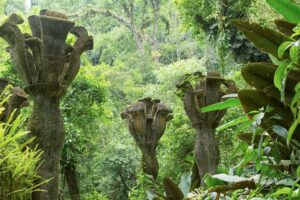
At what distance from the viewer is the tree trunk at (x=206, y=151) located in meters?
4.79

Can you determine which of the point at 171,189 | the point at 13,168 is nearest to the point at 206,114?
the point at 171,189

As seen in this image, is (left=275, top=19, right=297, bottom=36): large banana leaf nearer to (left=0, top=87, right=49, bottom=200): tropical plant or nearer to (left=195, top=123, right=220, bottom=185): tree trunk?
(left=0, top=87, right=49, bottom=200): tropical plant

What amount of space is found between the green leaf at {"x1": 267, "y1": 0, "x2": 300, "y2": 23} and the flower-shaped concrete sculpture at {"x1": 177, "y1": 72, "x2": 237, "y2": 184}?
386 centimetres

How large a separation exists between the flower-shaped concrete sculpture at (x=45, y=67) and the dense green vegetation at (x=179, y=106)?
0.54ft

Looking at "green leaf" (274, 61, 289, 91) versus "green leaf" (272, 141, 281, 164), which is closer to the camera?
"green leaf" (274, 61, 289, 91)

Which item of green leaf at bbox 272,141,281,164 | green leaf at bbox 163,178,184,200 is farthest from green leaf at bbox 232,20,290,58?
green leaf at bbox 163,178,184,200

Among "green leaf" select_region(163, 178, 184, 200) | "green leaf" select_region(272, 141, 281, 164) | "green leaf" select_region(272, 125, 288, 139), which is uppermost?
"green leaf" select_region(272, 125, 288, 139)

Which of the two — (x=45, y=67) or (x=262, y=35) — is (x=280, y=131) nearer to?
(x=262, y=35)

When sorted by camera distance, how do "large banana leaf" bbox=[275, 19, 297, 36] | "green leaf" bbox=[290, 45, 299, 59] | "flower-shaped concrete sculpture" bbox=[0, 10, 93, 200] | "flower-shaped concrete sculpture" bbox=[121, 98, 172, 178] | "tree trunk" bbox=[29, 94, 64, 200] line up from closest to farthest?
"green leaf" bbox=[290, 45, 299, 59], "large banana leaf" bbox=[275, 19, 297, 36], "tree trunk" bbox=[29, 94, 64, 200], "flower-shaped concrete sculpture" bbox=[0, 10, 93, 200], "flower-shaped concrete sculpture" bbox=[121, 98, 172, 178]

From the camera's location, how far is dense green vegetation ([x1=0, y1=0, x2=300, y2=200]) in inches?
43.7

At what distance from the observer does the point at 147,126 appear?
23.9 ft

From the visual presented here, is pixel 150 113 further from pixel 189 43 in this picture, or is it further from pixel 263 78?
pixel 189 43

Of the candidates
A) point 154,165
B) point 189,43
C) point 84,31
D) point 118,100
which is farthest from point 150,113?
point 189,43

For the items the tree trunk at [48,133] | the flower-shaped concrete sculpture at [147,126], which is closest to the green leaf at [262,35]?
the tree trunk at [48,133]
